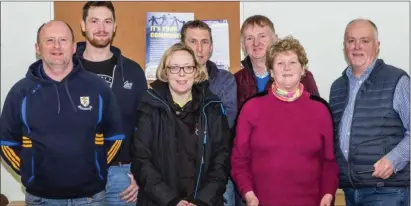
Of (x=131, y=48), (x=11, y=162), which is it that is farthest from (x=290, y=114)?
(x=131, y=48)

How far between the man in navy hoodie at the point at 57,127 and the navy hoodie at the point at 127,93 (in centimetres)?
25

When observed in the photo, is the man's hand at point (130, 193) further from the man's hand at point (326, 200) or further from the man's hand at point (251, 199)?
the man's hand at point (326, 200)

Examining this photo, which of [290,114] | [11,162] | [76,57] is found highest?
[76,57]

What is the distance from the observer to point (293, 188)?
9.96 feet

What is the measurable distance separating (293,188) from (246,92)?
3.10 feet

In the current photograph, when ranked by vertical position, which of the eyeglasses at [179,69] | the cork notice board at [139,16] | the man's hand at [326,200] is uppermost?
the cork notice board at [139,16]

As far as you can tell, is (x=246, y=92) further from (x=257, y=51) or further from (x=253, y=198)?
(x=253, y=198)

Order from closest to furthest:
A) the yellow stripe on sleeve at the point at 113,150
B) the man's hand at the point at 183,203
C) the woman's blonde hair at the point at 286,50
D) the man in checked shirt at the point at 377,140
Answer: the man's hand at the point at 183,203 < the woman's blonde hair at the point at 286,50 < the man in checked shirt at the point at 377,140 < the yellow stripe on sleeve at the point at 113,150

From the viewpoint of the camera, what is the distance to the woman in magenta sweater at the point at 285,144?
120 inches

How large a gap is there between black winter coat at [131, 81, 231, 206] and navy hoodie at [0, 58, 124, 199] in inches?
13.0

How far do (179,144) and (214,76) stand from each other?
2.60ft

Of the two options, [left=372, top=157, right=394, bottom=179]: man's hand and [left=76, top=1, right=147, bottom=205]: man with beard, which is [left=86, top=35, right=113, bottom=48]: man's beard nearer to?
[left=76, top=1, right=147, bottom=205]: man with beard

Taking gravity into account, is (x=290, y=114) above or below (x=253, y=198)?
above

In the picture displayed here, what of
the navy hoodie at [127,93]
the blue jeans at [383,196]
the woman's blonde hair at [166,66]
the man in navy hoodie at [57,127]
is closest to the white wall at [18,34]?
the navy hoodie at [127,93]
